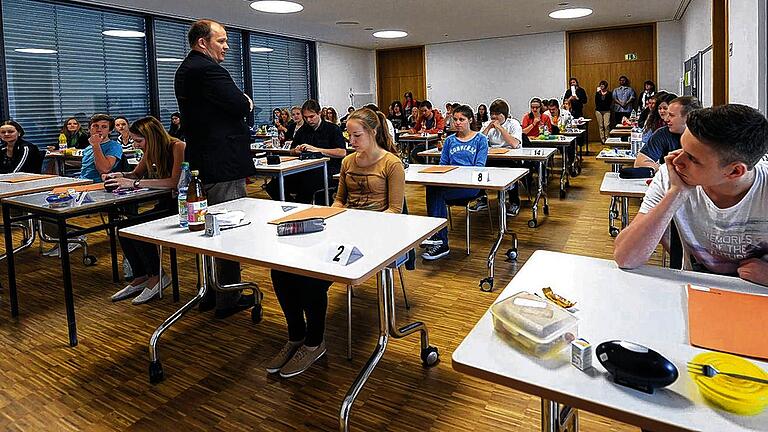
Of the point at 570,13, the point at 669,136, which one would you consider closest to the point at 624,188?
the point at 669,136

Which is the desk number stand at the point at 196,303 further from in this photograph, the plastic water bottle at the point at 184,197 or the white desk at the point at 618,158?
the white desk at the point at 618,158

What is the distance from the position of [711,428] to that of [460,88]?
534 inches

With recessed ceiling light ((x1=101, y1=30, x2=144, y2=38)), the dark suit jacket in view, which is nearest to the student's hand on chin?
the dark suit jacket

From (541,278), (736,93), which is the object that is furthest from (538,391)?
(736,93)

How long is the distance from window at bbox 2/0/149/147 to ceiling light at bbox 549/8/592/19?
6852 millimetres

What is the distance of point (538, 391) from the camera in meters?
0.96

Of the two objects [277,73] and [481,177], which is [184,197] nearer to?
[481,177]

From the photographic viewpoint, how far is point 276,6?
25.9 ft

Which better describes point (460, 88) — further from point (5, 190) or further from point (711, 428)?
point (711, 428)

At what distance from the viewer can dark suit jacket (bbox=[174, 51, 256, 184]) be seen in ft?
9.06

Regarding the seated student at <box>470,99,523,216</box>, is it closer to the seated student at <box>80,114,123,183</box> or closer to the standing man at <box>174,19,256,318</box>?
the standing man at <box>174,19,256,318</box>

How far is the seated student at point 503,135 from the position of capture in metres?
5.58

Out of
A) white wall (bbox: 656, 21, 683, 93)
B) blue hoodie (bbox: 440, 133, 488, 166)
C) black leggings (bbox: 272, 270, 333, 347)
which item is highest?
white wall (bbox: 656, 21, 683, 93)

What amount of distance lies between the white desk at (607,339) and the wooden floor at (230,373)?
0.77 m
